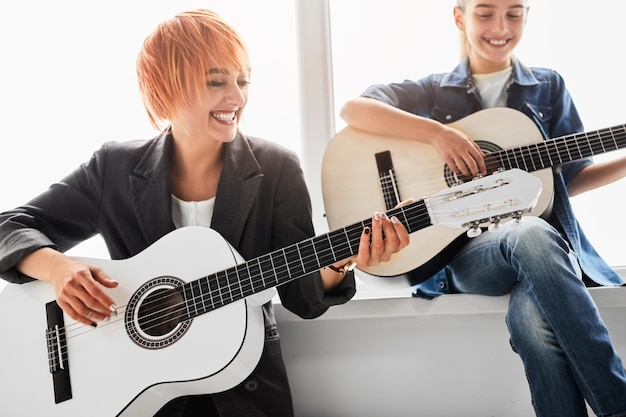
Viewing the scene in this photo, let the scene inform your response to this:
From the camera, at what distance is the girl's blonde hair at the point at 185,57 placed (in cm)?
145

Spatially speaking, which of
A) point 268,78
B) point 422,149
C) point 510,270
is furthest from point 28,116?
point 510,270

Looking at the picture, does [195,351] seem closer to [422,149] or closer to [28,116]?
[422,149]

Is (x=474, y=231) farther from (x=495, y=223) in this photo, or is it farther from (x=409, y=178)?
(x=409, y=178)

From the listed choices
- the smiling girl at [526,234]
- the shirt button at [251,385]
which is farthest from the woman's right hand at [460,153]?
the shirt button at [251,385]

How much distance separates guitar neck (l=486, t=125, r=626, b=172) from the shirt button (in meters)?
0.78

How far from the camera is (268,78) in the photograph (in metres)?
1.92

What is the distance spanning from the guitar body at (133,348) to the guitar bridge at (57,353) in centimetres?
1

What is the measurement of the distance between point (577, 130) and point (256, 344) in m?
1.04

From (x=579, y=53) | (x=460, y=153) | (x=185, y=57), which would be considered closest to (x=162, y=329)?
(x=185, y=57)

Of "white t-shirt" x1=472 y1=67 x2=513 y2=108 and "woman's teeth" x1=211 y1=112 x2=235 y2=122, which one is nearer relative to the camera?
"woman's teeth" x1=211 y1=112 x2=235 y2=122

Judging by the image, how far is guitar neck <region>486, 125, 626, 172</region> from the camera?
4.39ft

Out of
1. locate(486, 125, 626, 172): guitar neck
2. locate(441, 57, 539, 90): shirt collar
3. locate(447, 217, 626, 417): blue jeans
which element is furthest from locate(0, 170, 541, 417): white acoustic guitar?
locate(441, 57, 539, 90): shirt collar

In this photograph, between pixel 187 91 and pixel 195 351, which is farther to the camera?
pixel 187 91

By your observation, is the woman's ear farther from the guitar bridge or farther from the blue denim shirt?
the guitar bridge
